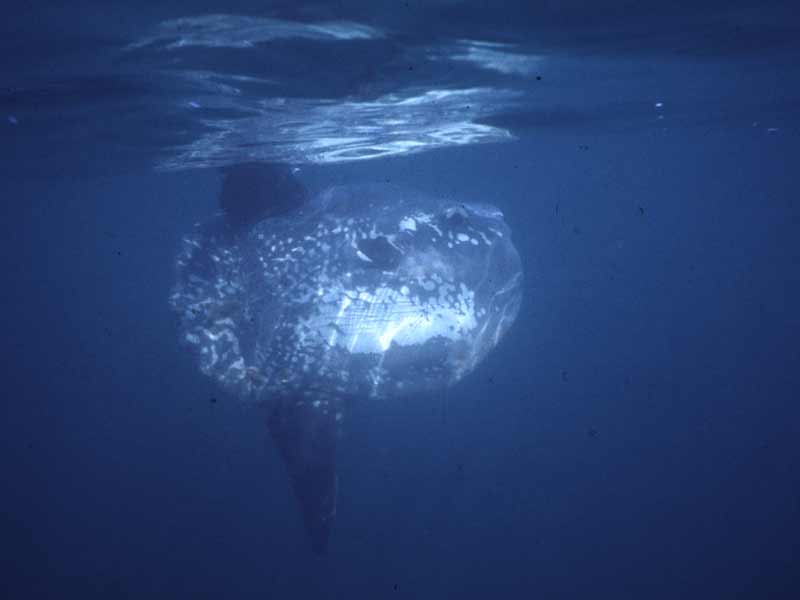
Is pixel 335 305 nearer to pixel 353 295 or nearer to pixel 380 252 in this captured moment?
pixel 353 295

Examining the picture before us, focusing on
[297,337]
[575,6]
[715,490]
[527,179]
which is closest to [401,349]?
[297,337]

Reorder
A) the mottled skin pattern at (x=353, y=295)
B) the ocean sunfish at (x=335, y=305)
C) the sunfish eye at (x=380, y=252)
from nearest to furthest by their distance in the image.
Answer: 1. the ocean sunfish at (x=335, y=305)
2. the mottled skin pattern at (x=353, y=295)
3. the sunfish eye at (x=380, y=252)

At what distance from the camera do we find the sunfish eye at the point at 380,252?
9797mm

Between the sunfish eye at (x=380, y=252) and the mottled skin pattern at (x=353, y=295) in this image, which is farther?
the sunfish eye at (x=380, y=252)

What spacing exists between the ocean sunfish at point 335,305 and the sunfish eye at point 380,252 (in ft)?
0.06

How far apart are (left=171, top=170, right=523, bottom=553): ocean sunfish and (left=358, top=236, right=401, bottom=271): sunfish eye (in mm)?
18

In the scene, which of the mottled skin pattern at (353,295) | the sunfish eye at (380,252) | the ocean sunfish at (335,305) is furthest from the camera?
the sunfish eye at (380,252)

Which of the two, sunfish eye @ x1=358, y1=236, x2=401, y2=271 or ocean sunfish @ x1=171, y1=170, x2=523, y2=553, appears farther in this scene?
sunfish eye @ x1=358, y1=236, x2=401, y2=271

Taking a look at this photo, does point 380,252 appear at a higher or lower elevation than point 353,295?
higher

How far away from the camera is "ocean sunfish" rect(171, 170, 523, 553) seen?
9.09 meters

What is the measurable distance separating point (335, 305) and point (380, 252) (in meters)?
1.14

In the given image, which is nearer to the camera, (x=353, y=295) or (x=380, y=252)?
(x=353, y=295)

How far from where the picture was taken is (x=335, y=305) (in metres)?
9.55

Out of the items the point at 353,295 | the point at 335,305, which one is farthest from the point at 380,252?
the point at 335,305
